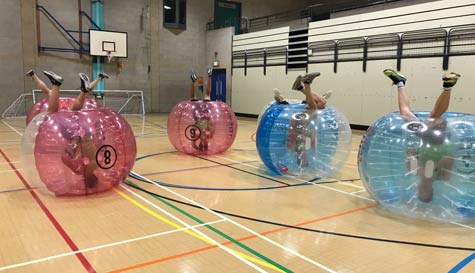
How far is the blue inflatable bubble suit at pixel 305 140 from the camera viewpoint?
4309 mm

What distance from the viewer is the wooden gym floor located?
92.9 inches

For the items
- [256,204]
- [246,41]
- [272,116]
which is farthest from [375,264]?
[246,41]

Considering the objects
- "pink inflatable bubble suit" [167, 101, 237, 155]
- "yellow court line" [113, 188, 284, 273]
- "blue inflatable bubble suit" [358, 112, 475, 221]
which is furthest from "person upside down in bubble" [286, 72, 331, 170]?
"yellow court line" [113, 188, 284, 273]

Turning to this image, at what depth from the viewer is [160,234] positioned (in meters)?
2.80

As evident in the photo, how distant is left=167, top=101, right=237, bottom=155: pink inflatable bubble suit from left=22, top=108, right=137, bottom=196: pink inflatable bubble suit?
1860 millimetres

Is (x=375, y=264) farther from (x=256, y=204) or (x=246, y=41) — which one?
(x=246, y=41)

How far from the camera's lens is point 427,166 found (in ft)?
9.98

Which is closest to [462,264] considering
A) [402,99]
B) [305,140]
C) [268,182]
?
[402,99]

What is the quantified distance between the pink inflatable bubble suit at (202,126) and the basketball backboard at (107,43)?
8.25 m

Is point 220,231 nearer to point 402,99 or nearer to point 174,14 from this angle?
point 402,99

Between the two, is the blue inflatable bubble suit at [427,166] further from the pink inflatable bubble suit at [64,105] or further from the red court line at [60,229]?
the pink inflatable bubble suit at [64,105]

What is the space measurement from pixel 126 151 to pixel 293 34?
30.3 ft

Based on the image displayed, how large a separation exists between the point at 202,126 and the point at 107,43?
877cm

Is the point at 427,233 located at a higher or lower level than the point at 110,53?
lower
